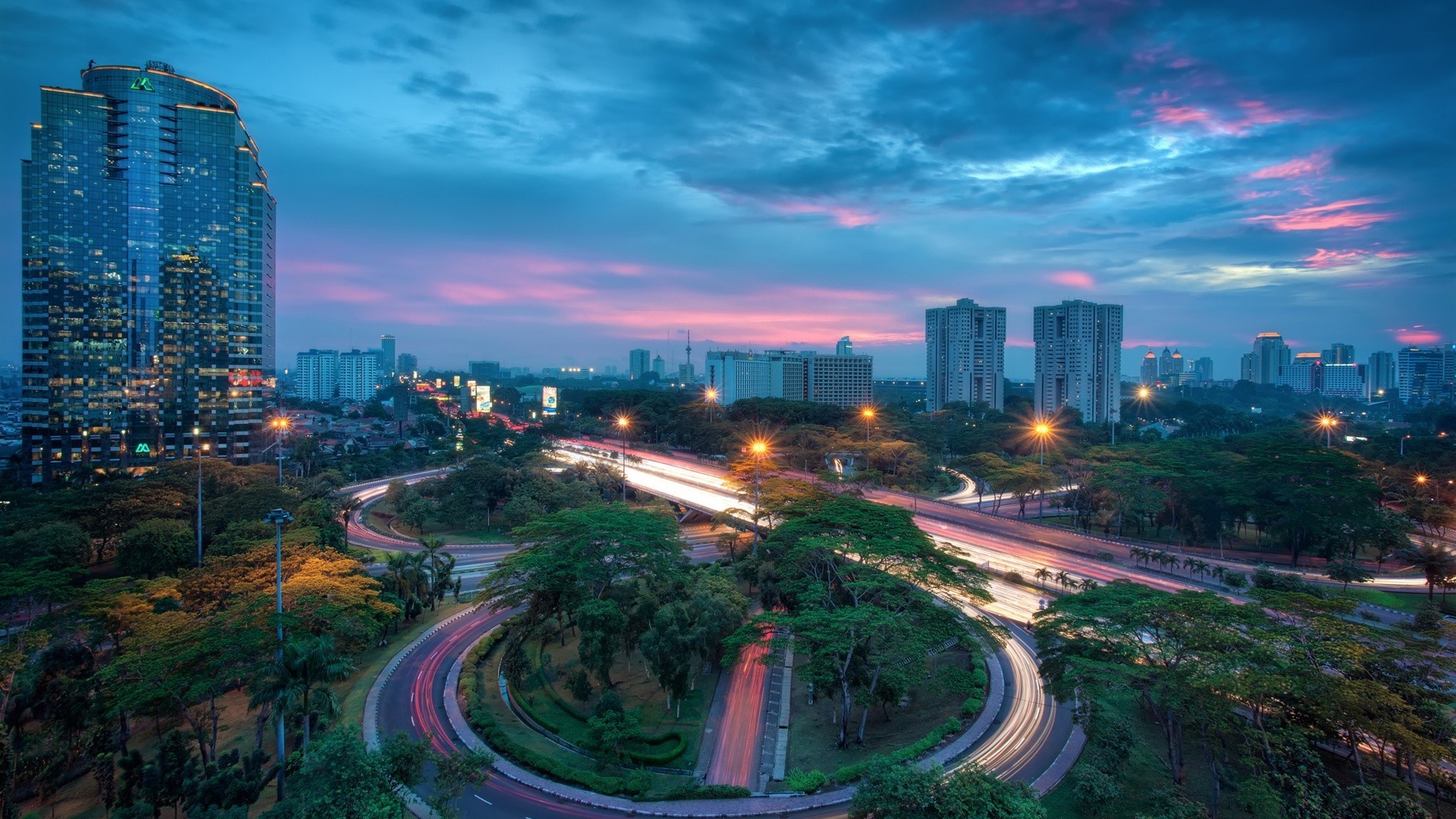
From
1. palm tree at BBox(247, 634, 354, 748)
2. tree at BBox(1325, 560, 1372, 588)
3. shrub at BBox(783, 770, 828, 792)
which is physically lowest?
shrub at BBox(783, 770, 828, 792)

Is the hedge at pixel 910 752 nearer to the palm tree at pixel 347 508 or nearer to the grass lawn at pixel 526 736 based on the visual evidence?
the grass lawn at pixel 526 736

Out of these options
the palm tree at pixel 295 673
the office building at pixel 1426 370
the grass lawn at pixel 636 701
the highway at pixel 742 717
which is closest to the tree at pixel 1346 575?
the highway at pixel 742 717

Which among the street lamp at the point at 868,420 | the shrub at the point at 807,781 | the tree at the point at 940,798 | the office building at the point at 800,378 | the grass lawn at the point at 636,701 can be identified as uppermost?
the office building at the point at 800,378

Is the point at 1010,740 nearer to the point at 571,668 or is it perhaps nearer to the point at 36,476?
the point at 571,668

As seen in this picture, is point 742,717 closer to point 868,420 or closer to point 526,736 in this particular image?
point 526,736

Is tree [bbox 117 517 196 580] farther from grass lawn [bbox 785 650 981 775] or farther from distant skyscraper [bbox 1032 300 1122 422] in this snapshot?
distant skyscraper [bbox 1032 300 1122 422]

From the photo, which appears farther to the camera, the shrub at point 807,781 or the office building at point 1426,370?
the office building at point 1426,370

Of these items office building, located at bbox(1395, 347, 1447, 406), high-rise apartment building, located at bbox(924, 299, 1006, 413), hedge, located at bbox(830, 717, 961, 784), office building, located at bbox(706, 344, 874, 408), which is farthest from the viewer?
office building, located at bbox(1395, 347, 1447, 406)

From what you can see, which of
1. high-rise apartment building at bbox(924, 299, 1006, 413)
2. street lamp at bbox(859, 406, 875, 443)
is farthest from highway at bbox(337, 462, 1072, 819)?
high-rise apartment building at bbox(924, 299, 1006, 413)
